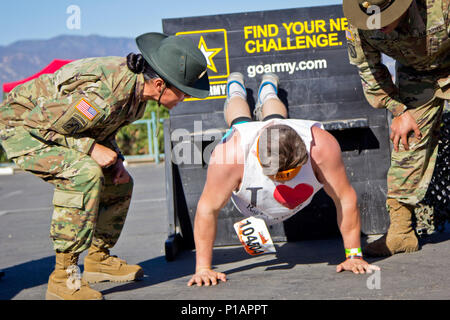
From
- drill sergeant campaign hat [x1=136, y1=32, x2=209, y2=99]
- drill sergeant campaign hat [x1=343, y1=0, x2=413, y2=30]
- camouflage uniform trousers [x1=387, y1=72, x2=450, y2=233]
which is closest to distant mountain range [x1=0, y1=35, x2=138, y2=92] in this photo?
camouflage uniform trousers [x1=387, y1=72, x2=450, y2=233]

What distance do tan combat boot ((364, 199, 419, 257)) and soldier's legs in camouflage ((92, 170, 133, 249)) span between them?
1.73 m

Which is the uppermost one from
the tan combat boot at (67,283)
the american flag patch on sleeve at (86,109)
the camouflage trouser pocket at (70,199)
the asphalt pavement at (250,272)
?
the american flag patch on sleeve at (86,109)

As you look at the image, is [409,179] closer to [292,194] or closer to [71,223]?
[292,194]

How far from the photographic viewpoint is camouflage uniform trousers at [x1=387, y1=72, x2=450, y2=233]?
4.05m

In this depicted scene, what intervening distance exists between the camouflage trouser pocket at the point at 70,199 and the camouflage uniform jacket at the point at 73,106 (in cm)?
28

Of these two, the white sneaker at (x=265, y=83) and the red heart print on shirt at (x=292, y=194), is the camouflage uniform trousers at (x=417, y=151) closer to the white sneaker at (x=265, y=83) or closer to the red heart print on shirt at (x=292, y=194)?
the red heart print on shirt at (x=292, y=194)

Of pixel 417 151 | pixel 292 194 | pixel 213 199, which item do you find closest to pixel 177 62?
pixel 213 199

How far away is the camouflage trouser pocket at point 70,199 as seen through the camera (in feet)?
10.6

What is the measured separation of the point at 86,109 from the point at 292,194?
4.41ft

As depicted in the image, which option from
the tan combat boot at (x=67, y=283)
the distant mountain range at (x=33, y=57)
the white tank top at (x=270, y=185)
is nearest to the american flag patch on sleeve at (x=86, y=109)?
the tan combat boot at (x=67, y=283)

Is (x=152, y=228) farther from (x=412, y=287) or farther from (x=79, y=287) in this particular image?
(x=412, y=287)

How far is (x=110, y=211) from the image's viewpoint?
12.7ft
